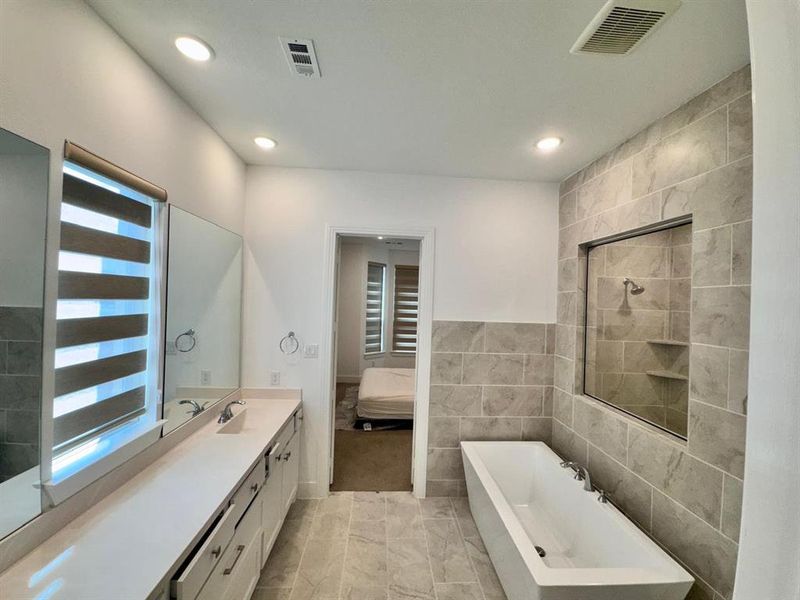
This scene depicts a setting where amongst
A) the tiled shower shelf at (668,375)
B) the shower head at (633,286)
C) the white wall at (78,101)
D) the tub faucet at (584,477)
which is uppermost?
the white wall at (78,101)

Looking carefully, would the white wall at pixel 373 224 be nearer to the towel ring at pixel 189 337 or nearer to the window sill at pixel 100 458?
the towel ring at pixel 189 337

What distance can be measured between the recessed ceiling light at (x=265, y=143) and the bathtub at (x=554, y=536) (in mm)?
2550

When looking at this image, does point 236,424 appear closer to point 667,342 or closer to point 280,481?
point 280,481

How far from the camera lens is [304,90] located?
1565 millimetres

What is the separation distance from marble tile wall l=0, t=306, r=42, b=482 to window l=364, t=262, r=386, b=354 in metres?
4.93

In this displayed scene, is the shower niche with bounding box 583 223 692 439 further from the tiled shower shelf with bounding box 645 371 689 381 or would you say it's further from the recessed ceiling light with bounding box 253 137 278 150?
the recessed ceiling light with bounding box 253 137 278 150

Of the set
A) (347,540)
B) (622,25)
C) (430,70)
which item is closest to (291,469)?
(347,540)

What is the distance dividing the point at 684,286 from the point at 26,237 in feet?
10.5

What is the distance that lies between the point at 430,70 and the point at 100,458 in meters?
2.06

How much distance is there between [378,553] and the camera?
2.03 metres

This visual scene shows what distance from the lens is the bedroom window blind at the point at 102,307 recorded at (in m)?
1.11

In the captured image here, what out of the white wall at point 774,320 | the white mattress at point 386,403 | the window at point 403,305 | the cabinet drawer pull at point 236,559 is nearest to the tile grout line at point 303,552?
the cabinet drawer pull at point 236,559

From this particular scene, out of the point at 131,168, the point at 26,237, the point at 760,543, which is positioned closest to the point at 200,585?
the point at 26,237

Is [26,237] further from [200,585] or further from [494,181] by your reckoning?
[494,181]
